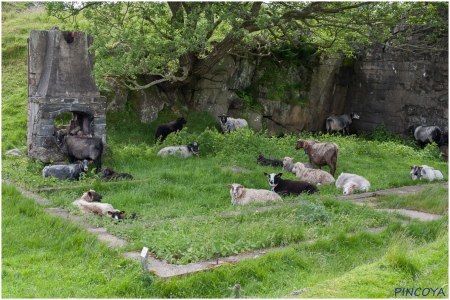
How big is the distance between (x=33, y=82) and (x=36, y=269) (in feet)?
29.4

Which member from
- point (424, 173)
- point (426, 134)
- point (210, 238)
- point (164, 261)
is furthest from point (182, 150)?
point (426, 134)

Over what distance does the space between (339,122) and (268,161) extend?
1043cm

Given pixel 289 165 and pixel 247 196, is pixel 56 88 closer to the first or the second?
pixel 247 196

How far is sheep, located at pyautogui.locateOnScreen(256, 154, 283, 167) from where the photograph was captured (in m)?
16.2

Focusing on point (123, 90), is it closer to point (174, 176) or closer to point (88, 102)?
point (88, 102)

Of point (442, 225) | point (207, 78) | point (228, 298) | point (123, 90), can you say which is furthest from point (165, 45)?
point (228, 298)

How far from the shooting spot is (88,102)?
1540 cm

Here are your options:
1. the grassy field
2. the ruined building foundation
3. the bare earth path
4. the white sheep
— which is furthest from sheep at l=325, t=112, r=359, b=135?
the white sheep

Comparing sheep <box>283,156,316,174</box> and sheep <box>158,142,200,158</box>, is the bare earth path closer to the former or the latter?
sheep <box>283,156,316,174</box>

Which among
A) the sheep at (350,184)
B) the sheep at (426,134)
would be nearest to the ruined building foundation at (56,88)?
the sheep at (350,184)

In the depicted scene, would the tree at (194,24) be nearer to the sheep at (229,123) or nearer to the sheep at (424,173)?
the sheep at (229,123)

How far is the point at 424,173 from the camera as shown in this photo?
51.3 feet

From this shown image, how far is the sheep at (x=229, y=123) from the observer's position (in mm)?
21938

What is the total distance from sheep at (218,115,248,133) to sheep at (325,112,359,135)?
504 cm
